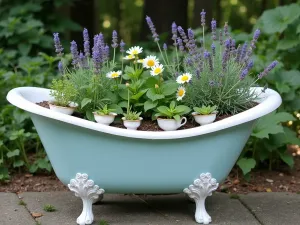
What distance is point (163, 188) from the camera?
2.99 meters

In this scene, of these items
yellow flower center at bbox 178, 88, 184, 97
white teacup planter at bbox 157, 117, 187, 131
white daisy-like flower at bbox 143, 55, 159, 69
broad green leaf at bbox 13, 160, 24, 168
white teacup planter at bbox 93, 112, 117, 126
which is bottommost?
broad green leaf at bbox 13, 160, 24, 168

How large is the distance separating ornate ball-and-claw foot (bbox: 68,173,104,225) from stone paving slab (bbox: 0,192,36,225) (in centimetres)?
27

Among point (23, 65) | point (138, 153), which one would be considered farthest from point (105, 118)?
point (23, 65)

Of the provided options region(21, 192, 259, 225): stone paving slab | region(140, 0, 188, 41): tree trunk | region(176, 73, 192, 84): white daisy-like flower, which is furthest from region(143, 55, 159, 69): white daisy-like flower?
region(140, 0, 188, 41): tree trunk

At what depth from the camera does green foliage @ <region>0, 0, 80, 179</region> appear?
12.8 feet

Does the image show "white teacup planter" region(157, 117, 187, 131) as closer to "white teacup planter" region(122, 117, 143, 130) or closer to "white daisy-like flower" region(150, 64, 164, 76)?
"white teacup planter" region(122, 117, 143, 130)

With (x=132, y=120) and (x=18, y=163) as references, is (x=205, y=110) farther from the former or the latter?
(x=18, y=163)

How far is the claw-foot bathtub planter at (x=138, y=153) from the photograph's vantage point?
285cm

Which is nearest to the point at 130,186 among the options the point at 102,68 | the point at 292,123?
the point at 102,68

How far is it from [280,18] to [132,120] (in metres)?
1.89

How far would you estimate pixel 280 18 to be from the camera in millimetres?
4328

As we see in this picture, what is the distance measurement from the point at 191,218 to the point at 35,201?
920mm

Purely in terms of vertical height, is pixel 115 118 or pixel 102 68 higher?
pixel 102 68

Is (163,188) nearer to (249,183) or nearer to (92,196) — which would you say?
(92,196)
